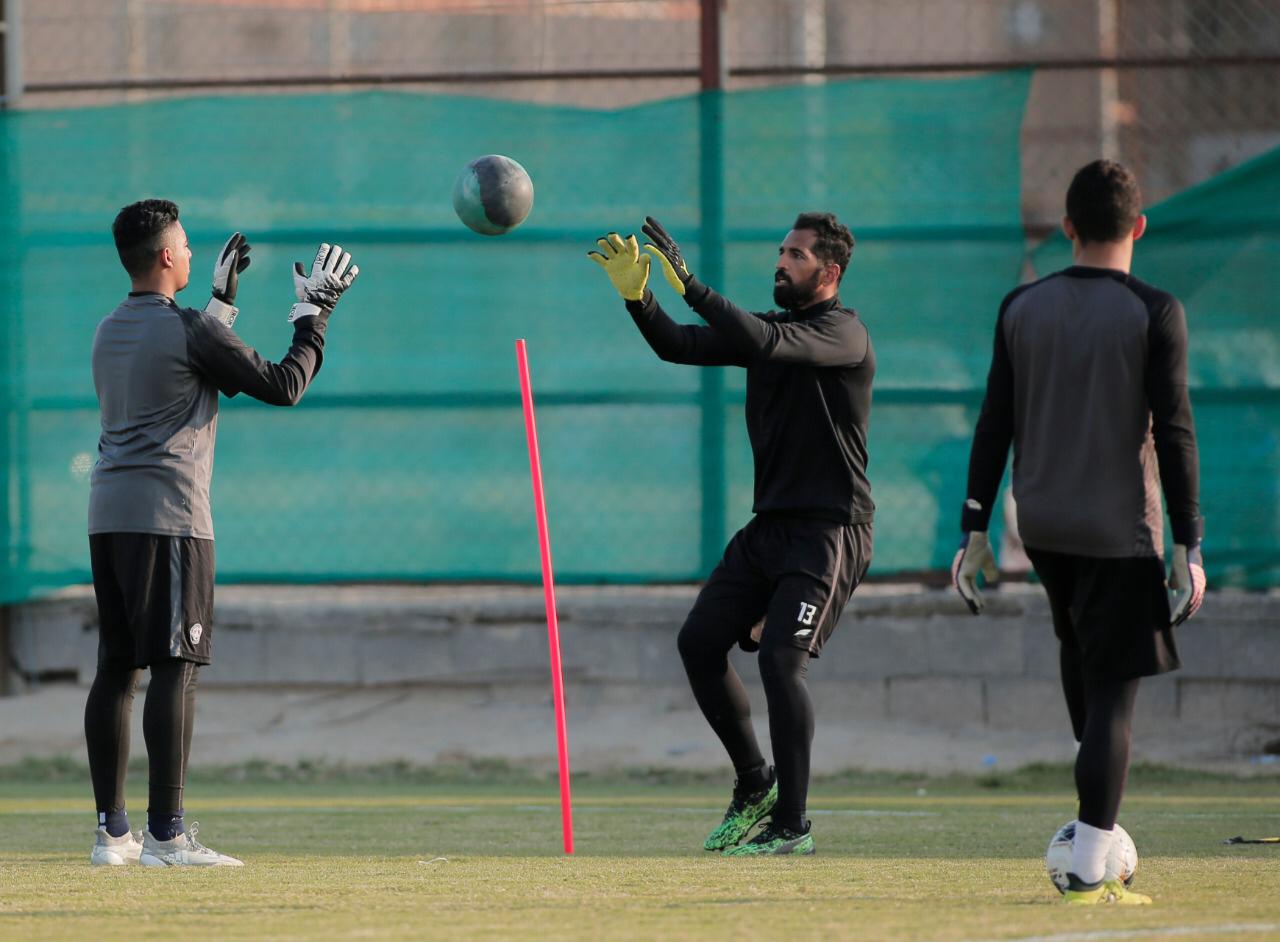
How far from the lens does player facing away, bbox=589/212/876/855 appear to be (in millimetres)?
6129

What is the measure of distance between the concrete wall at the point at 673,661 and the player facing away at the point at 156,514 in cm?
405

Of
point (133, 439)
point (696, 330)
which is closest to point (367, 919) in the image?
point (133, 439)

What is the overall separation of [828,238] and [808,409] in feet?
1.97

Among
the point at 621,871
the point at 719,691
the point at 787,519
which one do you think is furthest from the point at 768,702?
the point at 621,871

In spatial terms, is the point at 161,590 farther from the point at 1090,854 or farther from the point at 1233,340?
the point at 1233,340

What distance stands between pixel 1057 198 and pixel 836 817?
4.34m

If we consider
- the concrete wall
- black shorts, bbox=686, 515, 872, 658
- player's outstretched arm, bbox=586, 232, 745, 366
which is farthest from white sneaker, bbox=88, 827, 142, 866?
the concrete wall

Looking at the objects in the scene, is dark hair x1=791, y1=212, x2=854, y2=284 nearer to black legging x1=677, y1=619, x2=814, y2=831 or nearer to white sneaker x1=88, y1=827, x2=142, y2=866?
black legging x1=677, y1=619, x2=814, y2=831

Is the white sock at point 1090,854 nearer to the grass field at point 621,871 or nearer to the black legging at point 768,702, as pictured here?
the grass field at point 621,871

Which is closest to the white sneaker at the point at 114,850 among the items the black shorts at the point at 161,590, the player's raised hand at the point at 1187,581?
the black shorts at the point at 161,590

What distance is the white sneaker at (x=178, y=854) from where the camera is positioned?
579cm

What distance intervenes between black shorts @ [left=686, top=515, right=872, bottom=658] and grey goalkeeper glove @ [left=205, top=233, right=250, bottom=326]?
6.19 ft

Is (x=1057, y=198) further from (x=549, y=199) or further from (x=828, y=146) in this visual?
(x=549, y=199)

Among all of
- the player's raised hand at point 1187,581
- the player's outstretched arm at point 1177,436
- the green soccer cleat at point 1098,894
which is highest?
the player's outstretched arm at point 1177,436
